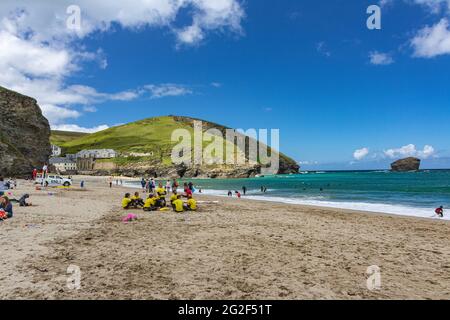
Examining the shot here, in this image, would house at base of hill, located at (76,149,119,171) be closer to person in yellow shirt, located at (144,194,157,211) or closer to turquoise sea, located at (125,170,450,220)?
turquoise sea, located at (125,170,450,220)

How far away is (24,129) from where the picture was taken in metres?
75.7

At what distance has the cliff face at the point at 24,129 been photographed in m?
68.0

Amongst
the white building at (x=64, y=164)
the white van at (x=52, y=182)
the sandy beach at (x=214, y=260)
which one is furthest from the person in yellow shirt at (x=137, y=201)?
the white building at (x=64, y=164)

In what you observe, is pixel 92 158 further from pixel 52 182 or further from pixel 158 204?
pixel 158 204

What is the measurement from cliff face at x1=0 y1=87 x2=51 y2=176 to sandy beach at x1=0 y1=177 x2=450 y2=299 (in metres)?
62.1

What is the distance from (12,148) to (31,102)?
1837 cm

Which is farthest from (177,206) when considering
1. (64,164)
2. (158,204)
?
(64,164)

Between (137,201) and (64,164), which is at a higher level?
(64,164)

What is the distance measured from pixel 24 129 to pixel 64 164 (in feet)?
353

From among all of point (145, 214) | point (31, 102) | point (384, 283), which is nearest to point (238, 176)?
point (31, 102)

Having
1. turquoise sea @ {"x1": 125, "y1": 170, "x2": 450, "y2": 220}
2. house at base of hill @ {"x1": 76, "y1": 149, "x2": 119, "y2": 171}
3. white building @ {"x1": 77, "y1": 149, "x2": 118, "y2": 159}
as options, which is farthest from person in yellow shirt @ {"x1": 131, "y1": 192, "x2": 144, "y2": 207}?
white building @ {"x1": 77, "y1": 149, "x2": 118, "y2": 159}

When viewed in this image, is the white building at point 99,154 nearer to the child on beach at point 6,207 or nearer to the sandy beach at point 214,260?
the child on beach at point 6,207
